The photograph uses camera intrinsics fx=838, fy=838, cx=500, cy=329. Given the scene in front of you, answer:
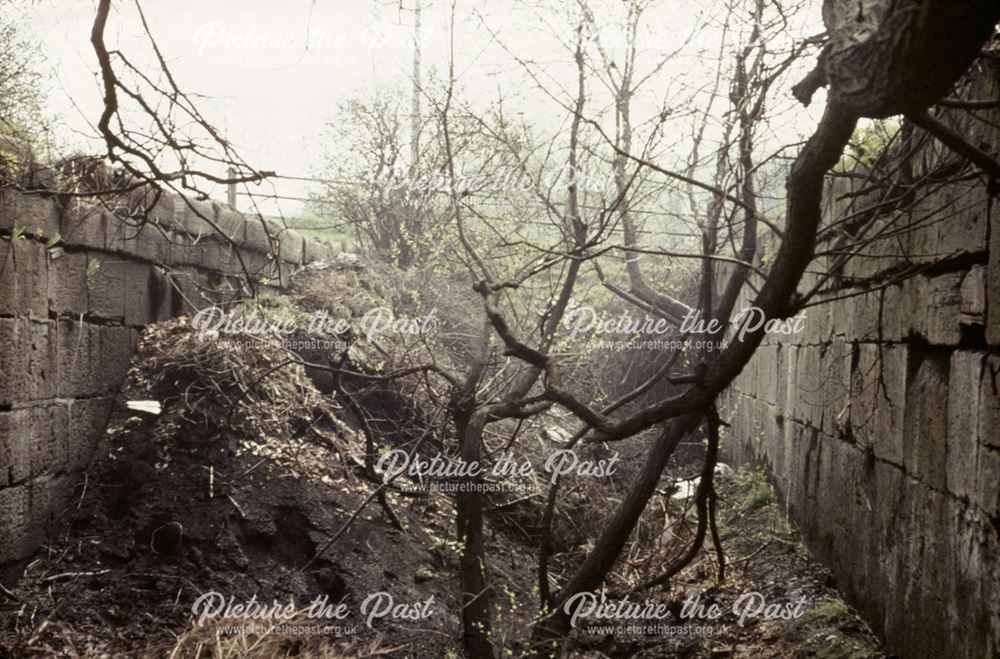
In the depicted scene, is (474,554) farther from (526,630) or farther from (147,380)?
(147,380)

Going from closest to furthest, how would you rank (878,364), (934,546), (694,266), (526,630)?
(934,546) < (878,364) < (526,630) < (694,266)

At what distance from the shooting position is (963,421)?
10.8 feet

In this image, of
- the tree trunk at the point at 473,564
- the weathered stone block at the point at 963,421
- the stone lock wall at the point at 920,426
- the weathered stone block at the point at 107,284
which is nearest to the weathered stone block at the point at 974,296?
the stone lock wall at the point at 920,426

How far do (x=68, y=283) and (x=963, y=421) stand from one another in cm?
523

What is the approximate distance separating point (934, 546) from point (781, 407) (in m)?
3.96

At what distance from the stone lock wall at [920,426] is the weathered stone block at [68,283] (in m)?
4.71

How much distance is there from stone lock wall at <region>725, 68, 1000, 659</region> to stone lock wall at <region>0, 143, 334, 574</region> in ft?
10.1

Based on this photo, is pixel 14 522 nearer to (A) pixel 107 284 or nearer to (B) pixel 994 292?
(A) pixel 107 284

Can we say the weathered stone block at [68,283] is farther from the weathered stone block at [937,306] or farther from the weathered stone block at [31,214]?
the weathered stone block at [937,306]

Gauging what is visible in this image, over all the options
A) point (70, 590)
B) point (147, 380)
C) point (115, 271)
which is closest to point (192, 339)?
point (147, 380)

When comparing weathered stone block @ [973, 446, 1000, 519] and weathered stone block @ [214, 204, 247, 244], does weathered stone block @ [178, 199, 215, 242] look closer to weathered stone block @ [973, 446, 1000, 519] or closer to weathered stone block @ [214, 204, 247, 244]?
weathered stone block @ [214, 204, 247, 244]

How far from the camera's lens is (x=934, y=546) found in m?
3.61

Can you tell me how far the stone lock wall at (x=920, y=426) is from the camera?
310cm

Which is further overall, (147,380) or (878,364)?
(147,380)
